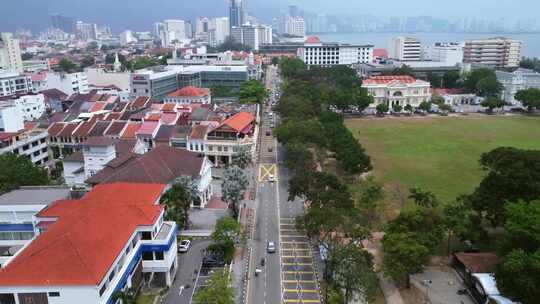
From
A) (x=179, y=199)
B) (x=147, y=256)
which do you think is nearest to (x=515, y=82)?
(x=179, y=199)

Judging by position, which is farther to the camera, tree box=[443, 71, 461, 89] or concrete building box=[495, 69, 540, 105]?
tree box=[443, 71, 461, 89]

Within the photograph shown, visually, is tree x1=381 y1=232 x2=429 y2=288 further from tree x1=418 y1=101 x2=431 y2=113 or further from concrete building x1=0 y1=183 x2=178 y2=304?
tree x1=418 y1=101 x2=431 y2=113

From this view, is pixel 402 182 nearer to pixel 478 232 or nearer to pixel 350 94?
pixel 478 232

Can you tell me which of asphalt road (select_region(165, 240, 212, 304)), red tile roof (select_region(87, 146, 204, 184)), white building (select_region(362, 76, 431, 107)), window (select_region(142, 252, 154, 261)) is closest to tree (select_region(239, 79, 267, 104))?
white building (select_region(362, 76, 431, 107))

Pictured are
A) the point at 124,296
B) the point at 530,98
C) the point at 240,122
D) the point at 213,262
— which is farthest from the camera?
the point at 530,98

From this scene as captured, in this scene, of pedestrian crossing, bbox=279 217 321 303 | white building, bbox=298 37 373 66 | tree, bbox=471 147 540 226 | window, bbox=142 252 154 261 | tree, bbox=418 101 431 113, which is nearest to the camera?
pedestrian crossing, bbox=279 217 321 303

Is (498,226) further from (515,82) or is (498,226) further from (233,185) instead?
(515,82)
